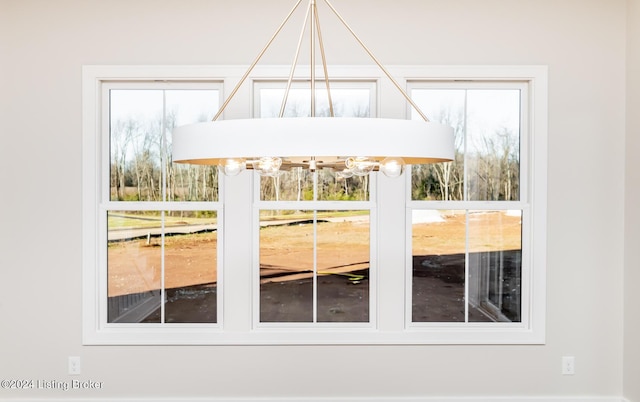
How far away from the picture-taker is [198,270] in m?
3.37

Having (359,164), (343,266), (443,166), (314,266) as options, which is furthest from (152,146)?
(359,164)

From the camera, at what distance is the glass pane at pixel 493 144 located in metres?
3.35

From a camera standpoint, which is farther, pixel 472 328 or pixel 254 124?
pixel 472 328

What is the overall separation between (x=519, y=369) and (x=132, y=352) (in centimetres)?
235

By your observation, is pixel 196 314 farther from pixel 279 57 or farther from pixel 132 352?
pixel 279 57

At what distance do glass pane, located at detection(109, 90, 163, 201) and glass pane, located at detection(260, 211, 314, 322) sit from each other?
Result: 74cm

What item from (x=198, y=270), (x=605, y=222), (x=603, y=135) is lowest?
(x=198, y=270)

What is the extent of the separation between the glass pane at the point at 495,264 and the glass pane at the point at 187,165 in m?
1.63

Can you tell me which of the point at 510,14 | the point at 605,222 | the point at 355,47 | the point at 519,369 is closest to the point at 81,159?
the point at 355,47

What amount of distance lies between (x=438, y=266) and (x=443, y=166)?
0.62 meters

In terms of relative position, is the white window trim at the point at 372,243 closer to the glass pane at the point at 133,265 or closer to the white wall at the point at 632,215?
the glass pane at the point at 133,265

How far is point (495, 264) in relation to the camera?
3369 millimetres

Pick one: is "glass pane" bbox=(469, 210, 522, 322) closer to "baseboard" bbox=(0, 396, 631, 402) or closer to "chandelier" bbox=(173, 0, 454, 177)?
"baseboard" bbox=(0, 396, 631, 402)

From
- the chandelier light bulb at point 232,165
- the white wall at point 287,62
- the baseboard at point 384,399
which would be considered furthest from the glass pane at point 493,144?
the chandelier light bulb at point 232,165
